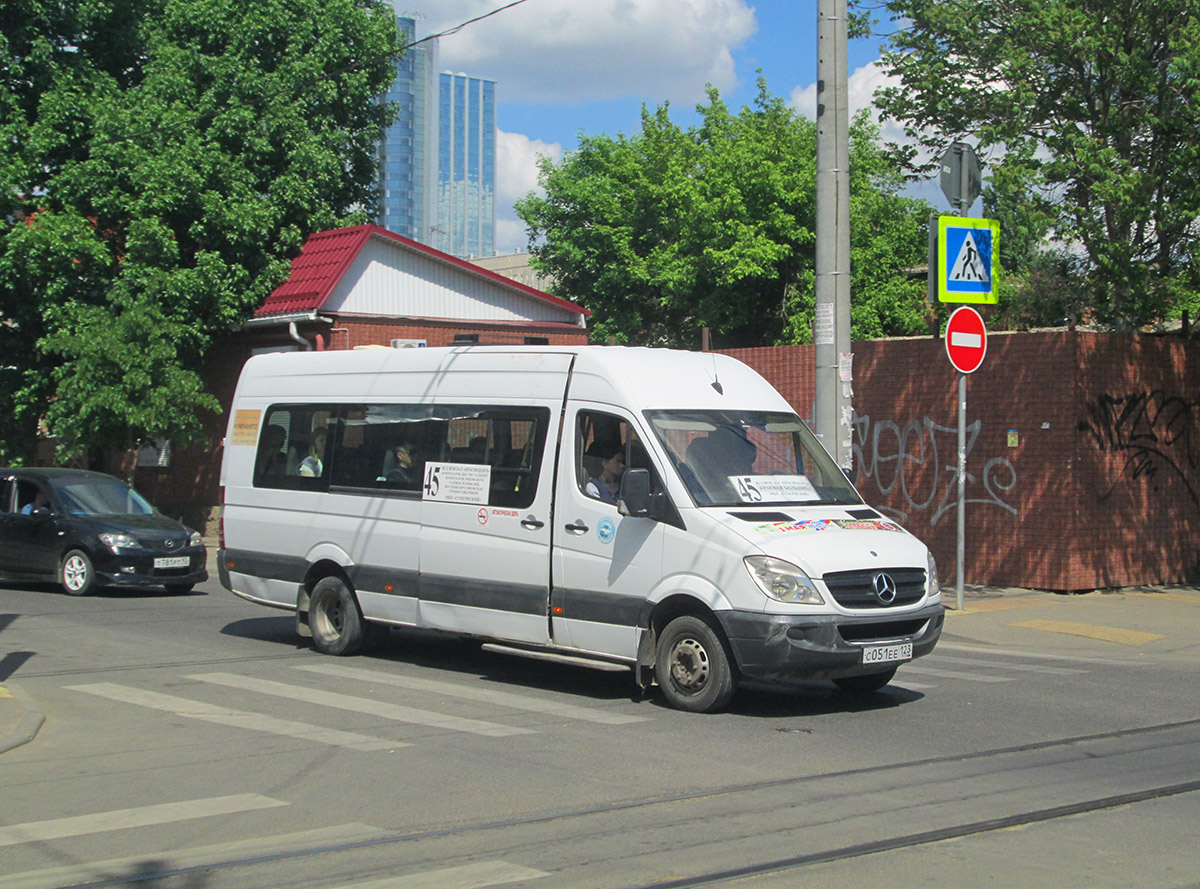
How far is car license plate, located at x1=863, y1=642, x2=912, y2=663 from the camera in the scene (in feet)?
28.2

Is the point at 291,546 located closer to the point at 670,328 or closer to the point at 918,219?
the point at 918,219

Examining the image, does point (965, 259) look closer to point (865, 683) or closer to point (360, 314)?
point (865, 683)

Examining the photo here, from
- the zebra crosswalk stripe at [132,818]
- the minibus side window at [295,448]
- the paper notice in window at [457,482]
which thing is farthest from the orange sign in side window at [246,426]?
the zebra crosswalk stripe at [132,818]

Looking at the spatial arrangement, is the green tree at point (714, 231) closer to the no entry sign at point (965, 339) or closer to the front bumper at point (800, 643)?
the no entry sign at point (965, 339)

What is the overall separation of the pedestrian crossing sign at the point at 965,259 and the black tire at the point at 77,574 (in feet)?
35.8

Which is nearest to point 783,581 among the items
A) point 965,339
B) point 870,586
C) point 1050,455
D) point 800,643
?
point 800,643

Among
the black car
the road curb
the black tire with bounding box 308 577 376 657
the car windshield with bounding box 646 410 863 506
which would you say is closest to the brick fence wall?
the car windshield with bounding box 646 410 863 506

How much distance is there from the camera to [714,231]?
3744cm

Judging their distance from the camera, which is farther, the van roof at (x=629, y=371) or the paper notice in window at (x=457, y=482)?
the paper notice in window at (x=457, y=482)

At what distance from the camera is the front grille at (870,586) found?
8562mm

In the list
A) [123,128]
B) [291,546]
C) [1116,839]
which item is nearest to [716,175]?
[123,128]

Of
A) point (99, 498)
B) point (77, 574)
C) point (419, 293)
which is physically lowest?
point (77, 574)

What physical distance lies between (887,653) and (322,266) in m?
18.7

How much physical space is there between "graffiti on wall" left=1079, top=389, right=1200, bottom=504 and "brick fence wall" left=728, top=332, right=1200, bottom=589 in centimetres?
2
